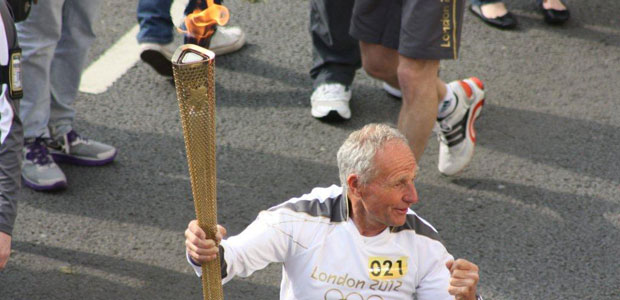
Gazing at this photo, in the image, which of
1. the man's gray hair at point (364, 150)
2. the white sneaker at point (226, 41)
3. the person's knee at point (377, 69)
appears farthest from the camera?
the white sneaker at point (226, 41)

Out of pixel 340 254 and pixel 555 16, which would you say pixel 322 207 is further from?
pixel 555 16

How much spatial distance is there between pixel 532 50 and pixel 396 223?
143 inches

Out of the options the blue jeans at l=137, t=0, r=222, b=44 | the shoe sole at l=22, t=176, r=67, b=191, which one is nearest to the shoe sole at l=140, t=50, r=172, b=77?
the blue jeans at l=137, t=0, r=222, b=44

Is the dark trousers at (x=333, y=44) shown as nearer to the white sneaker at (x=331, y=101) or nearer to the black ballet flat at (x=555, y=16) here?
the white sneaker at (x=331, y=101)

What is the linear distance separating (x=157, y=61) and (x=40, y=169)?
120cm

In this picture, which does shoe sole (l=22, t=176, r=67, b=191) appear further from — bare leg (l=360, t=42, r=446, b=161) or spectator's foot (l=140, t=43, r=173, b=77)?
bare leg (l=360, t=42, r=446, b=161)

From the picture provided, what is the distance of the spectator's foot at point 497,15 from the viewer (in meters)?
6.76

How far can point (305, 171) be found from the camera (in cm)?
529

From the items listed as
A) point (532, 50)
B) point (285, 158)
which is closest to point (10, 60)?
point (285, 158)

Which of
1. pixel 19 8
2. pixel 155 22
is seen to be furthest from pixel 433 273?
pixel 155 22

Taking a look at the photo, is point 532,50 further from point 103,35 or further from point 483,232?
point 103,35

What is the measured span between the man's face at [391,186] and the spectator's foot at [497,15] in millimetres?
3784

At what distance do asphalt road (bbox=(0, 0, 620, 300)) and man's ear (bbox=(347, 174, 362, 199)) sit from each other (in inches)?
49.6

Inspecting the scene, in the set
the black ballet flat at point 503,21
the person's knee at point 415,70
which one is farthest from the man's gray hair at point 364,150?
the black ballet flat at point 503,21
